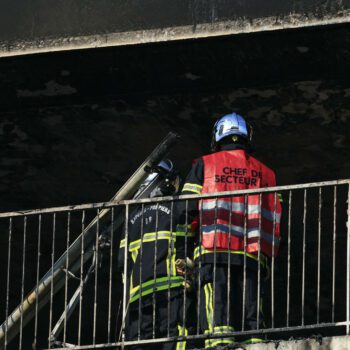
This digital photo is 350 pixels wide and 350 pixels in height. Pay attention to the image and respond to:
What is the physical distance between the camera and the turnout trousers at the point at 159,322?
52.6ft

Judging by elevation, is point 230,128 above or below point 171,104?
below

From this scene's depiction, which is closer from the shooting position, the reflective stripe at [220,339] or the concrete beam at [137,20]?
the reflective stripe at [220,339]

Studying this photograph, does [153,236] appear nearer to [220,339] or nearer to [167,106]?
[167,106]

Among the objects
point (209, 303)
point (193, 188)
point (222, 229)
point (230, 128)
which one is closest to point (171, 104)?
point (230, 128)

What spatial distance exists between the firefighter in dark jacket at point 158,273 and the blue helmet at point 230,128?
67 cm

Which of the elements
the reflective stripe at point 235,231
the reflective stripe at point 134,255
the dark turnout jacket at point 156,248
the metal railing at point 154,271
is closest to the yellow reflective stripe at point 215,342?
the metal railing at point 154,271

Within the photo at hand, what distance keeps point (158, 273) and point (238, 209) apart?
0.95 m

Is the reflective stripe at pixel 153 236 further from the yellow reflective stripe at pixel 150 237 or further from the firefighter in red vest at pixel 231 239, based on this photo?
the firefighter in red vest at pixel 231 239

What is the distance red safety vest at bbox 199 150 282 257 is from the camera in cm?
1564

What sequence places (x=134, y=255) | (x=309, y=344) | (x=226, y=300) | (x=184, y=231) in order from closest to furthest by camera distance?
1. (x=309, y=344)
2. (x=226, y=300)
3. (x=184, y=231)
4. (x=134, y=255)

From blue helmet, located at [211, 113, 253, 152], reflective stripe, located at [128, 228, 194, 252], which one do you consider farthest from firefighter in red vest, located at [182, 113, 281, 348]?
reflective stripe, located at [128, 228, 194, 252]

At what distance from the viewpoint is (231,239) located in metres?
15.6

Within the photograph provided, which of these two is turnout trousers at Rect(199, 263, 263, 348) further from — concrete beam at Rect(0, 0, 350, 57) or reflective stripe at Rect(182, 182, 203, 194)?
concrete beam at Rect(0, 0, 350, 57)

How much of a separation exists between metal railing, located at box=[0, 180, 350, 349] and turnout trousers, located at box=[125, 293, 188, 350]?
2 cm
